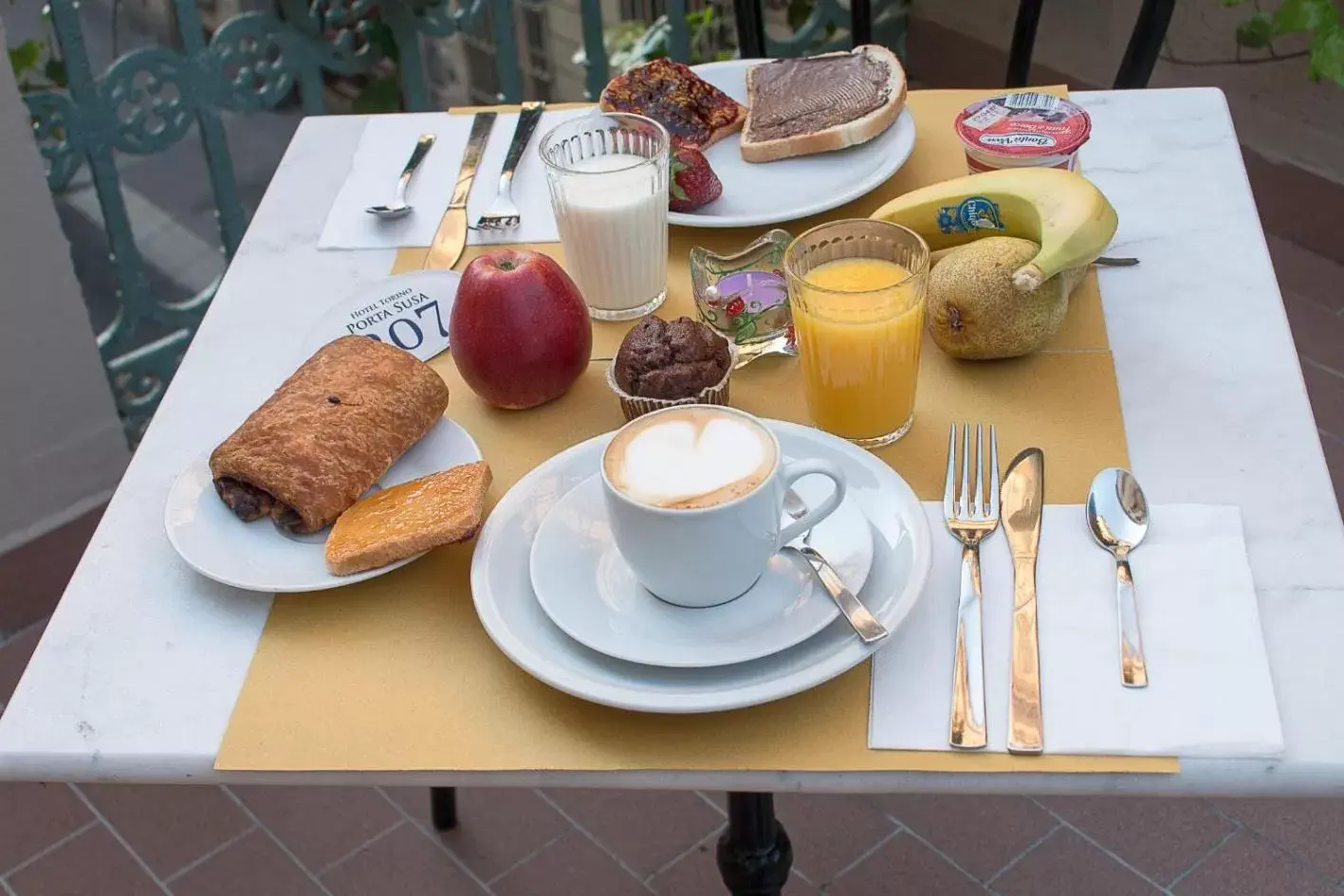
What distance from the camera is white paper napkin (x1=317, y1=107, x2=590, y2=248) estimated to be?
1438 mm

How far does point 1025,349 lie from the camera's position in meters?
1.18

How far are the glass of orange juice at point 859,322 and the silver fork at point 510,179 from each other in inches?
16.3

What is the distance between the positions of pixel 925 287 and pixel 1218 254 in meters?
0.38

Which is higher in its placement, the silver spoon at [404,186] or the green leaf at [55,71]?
the silver spoon at [404,186]

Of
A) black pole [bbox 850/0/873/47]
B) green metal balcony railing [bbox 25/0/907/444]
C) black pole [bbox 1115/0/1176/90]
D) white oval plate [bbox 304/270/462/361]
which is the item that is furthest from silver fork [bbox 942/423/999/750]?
green metal balcony railing [bbox 25/0/907/444]

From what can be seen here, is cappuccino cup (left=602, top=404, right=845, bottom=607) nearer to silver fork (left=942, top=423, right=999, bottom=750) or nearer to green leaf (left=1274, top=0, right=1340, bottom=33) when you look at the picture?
silver fork (left=942, top=423, right=999, bottom=750)

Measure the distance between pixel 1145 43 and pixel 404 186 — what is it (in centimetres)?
96

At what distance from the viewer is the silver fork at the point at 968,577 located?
2.83 ft

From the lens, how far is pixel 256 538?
1.04 metres

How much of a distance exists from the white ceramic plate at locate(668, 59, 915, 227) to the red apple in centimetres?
26

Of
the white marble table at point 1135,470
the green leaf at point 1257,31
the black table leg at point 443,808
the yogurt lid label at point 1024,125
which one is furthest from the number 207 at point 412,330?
the green leaf at point 1257,31

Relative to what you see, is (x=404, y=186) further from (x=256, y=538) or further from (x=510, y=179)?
(x=256, y=538)

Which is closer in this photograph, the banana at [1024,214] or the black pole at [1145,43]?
the banana at [1024,214]

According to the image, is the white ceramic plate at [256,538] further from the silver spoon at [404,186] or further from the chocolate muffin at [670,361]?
the silver spoon at [404,186]
